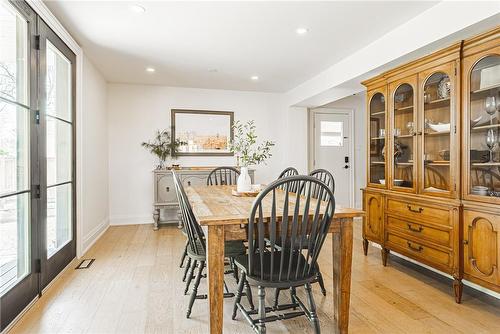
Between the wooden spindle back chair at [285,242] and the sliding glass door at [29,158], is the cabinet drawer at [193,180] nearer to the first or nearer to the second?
the sliding glass door at [29,158]

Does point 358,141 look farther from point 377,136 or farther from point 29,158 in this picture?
point 29,158

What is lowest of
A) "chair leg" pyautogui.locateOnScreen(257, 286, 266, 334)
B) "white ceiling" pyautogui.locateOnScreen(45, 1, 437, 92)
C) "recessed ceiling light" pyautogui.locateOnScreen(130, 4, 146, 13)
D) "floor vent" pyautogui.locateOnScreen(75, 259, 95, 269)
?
"floor vent" pyautogui.locateOnScreen(75, 259, 95, 269)

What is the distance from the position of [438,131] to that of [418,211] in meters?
0.74

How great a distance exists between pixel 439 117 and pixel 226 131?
3539 millimetres

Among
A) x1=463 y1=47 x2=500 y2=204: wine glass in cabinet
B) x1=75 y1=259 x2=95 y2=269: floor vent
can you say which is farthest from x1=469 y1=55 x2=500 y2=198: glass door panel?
x1=75 y1=259 x2=95 y2=269: floor vent

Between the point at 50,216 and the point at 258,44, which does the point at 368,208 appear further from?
the point at 50,216

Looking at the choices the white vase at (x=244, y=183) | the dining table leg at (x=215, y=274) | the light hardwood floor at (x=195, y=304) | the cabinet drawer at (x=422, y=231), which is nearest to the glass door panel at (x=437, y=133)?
the cabinet drawer at (x=422, y=231)

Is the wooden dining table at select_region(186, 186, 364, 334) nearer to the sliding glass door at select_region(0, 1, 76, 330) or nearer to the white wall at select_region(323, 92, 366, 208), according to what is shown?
the sliding glass door at select_region(0, 1, 76, 330)

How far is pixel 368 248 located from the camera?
3605 mm

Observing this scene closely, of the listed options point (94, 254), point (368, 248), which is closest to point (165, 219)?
point (94, 254)

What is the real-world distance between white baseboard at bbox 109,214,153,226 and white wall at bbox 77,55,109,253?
0.62 feet

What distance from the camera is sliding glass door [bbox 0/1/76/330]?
6.43 feet

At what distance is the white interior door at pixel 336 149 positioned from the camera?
232 inches

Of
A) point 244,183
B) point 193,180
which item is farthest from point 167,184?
point 244,183
